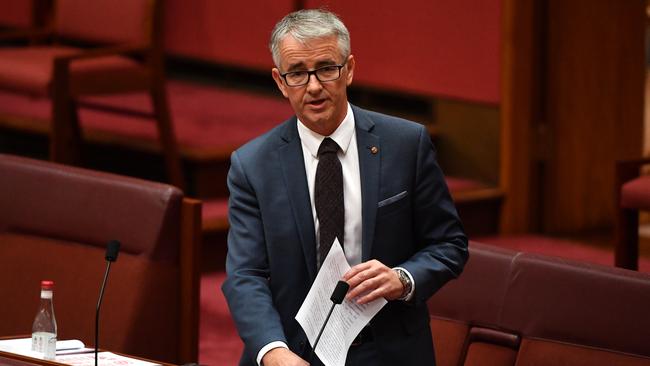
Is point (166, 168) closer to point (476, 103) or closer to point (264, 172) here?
point (476, 103)

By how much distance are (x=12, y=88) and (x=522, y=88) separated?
5.64ft

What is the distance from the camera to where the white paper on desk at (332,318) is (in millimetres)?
2176

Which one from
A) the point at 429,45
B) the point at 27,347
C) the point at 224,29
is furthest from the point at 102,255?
the point at 224,29

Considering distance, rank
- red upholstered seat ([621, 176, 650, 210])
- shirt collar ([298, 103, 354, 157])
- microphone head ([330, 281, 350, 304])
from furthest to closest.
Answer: red upholstered seat ([621, 176, 650, 210]) → shirt collar ([298, 103, 354, 157]) → microphone head ([330, 281, 350, 304])

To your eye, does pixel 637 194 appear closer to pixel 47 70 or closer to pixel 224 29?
pixel 47 70

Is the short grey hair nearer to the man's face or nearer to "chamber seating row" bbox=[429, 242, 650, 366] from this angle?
the man's face

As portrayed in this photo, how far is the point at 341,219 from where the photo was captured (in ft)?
7.32

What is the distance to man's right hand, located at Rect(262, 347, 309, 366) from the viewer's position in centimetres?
212

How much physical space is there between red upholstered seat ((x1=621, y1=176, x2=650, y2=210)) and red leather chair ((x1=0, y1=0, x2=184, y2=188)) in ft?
5.46

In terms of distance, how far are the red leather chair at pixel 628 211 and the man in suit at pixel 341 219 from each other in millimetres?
1464

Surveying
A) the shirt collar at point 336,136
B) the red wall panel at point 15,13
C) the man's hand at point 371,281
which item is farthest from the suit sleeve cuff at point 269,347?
the red wall panel at point 15,13

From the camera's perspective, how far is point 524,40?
15.3ft

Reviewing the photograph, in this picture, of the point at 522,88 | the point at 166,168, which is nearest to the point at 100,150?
the point at 166,168

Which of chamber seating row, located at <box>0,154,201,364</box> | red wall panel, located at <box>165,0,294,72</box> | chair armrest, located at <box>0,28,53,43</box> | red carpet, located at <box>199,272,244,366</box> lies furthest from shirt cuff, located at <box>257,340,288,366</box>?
red wall panel, located at <box>165,0,294,72</box>
